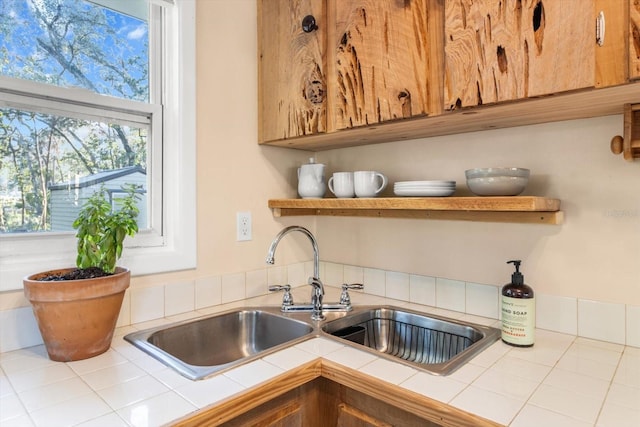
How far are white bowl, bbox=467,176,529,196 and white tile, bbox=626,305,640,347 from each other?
1.45 feet

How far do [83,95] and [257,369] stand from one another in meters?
1.00

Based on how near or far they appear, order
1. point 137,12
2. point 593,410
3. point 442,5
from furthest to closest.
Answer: point 137,12, point 442,5, point 593,410

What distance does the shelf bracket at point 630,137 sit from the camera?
953 mm

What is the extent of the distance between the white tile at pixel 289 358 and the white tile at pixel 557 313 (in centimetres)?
75

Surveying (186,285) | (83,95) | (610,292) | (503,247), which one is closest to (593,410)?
(610,292)

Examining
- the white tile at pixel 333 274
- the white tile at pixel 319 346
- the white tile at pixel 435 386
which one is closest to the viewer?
the white tile at pixel 435 386

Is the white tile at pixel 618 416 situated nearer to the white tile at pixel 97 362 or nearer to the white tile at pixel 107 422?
the white tile at pixel 107 422

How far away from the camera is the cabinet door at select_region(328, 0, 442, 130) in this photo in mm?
1051

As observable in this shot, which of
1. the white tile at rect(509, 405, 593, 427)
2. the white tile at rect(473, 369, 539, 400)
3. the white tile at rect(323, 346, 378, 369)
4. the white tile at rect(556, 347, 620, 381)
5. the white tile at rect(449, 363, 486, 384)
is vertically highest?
the white tile at rect(323, 346, 378, 369)

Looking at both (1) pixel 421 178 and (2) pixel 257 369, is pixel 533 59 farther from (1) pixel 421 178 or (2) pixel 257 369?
(2) pixel 257 369

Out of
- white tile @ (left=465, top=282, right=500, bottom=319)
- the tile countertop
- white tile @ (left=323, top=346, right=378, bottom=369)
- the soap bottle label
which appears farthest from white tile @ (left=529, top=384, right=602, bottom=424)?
white tile @ (left=465, top=282, right=500, bottom=319)

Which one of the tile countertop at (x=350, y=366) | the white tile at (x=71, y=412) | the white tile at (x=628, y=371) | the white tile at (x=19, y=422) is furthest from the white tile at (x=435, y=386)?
the white tile at (x=19, y=422)

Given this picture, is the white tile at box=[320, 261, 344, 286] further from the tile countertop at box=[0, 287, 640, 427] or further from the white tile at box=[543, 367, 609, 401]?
the white tile at box=[543, 367, 609, 401]

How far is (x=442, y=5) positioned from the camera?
1.02 m
